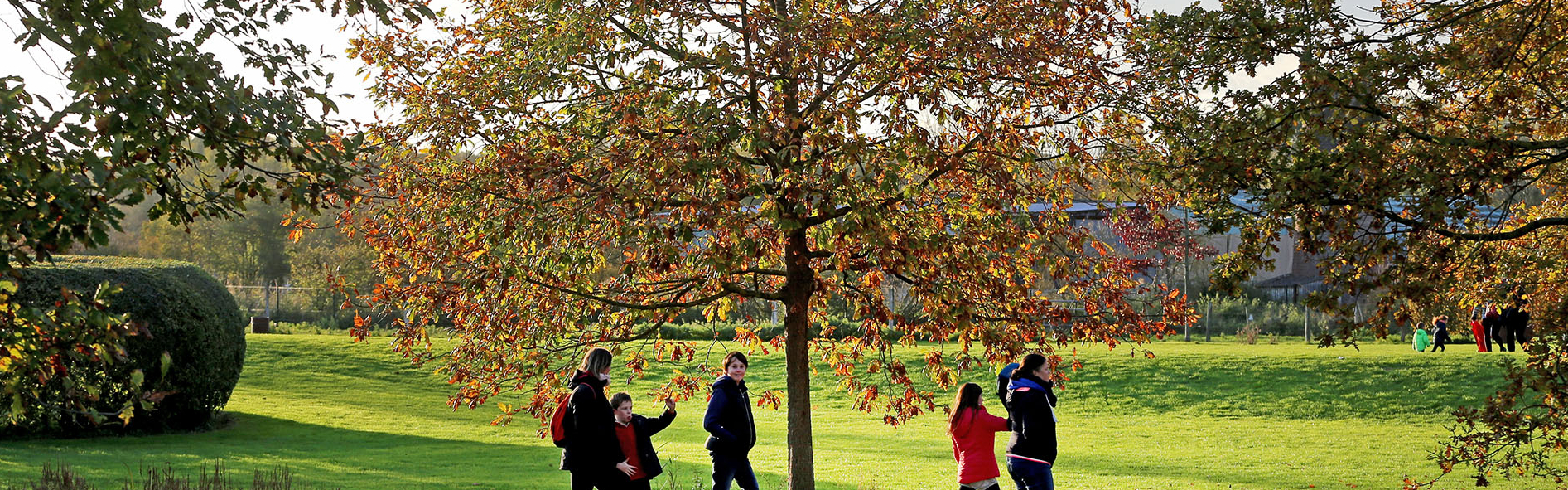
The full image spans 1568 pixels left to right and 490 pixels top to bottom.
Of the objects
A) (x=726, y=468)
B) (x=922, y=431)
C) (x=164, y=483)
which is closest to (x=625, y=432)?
(x=726, y=468)

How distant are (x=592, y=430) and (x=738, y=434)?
1.58 metres

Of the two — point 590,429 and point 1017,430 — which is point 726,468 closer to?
point 590,429

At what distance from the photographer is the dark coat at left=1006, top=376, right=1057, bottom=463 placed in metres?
8.67

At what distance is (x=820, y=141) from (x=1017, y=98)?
5.72 feet

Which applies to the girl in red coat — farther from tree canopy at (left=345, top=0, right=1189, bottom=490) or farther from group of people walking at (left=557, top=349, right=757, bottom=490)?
group of people walking at (left=557, top=349, right=757, bottom=490)

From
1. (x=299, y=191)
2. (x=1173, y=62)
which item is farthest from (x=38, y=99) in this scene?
(x=1173, y=62)

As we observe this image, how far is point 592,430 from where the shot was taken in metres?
7.75

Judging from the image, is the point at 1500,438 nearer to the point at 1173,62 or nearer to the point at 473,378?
the point at 1173,62

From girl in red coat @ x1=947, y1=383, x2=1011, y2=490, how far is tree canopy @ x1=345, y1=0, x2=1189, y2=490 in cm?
28

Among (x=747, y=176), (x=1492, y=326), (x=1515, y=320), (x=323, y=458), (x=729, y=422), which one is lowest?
(x=323, y=458)

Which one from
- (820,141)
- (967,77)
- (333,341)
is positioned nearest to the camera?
(820,141)

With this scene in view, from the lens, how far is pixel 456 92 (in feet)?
30.0

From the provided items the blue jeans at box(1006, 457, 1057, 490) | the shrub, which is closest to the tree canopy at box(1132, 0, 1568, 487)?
the blue jeans at box(1006, 457, 1057, 490)

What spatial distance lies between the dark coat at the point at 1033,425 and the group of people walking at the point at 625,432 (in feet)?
6.41
